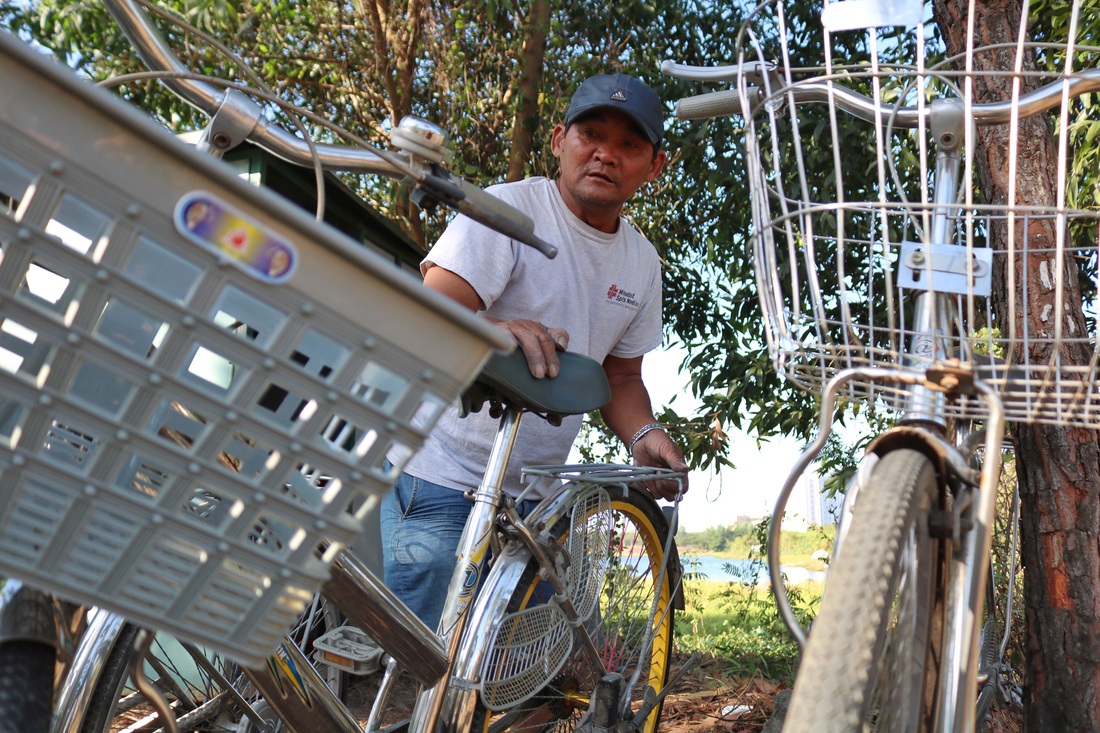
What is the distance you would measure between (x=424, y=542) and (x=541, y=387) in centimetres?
64

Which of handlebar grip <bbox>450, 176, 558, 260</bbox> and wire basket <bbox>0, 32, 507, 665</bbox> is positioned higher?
handlebar grip <bbox>450, 176, 558, 260</bbox>

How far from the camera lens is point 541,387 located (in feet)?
6.36

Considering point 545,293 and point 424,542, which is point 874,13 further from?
point 424,542

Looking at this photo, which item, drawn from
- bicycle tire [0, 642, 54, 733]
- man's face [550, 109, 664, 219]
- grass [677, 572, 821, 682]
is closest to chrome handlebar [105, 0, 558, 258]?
bicycle tire [0, 642, 54, 733]

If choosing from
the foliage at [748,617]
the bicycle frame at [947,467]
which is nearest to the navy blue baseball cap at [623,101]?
the bicycle frame at [947,467]

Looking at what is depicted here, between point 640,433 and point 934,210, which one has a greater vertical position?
point 934,210

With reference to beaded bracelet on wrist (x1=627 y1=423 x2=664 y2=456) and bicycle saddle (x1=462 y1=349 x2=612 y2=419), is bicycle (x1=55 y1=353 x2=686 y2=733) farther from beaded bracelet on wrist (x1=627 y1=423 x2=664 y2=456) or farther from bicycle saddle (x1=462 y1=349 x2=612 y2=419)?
beaded bracelet on wrist (x1=627 y1=423 x2=664 y2=456)

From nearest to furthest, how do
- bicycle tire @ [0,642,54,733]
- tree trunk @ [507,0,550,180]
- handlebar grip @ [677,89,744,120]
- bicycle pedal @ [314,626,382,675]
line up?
bicycle tire @ [0,642,54,733] → handlebar grip @ [677,89,744,120] → bicycle pedal @ [314,626,382,675] → tree trunk @ [507,0,550,180]

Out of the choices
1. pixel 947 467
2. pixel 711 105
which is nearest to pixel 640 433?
pixel 711 105

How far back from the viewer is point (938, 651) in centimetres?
137

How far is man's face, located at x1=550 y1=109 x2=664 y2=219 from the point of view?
2.64m

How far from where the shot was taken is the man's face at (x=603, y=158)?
2.64 m

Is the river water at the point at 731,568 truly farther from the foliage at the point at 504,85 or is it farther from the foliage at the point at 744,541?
the foliage at the point at 504,85

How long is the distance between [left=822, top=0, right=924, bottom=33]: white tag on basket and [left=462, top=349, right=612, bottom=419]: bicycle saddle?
818mm
